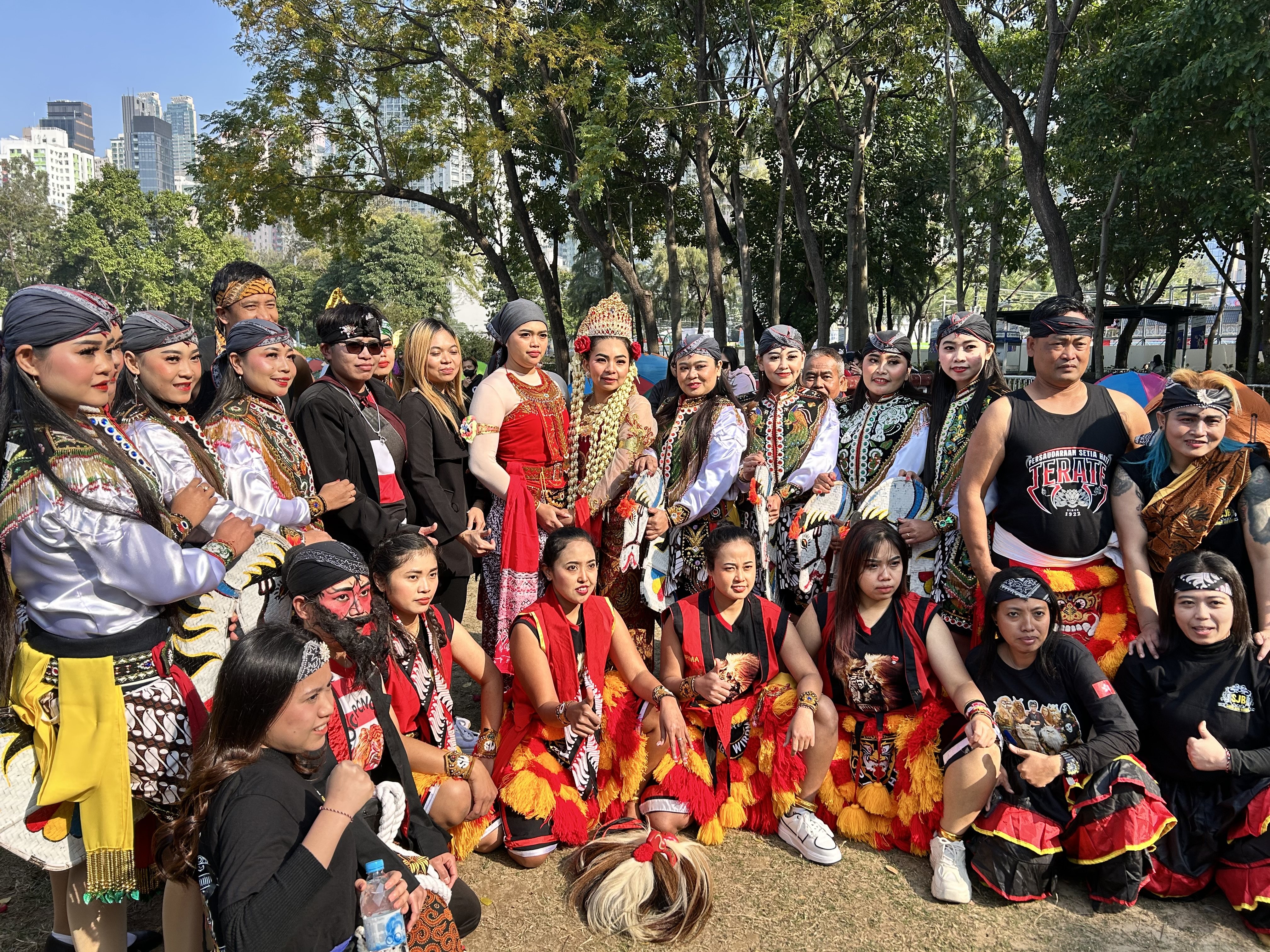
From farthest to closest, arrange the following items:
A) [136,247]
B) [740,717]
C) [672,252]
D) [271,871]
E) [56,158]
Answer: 1. [56,158]
2. [136,247]
3. [672,252]
4. [740,717]
5. [271,871]

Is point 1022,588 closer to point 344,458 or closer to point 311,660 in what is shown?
point 311,660

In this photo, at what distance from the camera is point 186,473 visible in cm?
277

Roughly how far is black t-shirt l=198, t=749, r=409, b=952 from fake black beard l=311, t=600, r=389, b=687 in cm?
73

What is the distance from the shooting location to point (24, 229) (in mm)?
51250

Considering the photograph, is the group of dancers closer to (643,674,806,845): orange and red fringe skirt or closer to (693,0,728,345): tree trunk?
(643,674,806,845): orange and red fringe skirt

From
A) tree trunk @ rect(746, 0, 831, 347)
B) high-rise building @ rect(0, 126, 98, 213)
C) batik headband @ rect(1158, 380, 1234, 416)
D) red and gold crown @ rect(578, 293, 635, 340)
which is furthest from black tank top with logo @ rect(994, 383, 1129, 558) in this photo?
high-rise building @ rect(0, 126, 98, 213)

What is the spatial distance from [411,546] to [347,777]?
1233mm

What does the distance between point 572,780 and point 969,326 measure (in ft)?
8.48

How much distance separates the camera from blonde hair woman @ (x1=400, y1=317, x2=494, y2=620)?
4.20m

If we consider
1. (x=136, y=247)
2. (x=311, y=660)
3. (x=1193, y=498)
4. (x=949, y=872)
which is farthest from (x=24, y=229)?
(x=1193, y=498)

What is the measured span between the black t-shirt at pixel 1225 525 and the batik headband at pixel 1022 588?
1.89ft

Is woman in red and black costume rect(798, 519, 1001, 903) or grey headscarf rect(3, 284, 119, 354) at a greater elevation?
grey headscarf rect(3, 284, 119, 354)

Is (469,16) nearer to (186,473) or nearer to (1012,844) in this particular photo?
(186,473)

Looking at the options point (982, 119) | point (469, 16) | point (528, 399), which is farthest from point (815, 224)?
point (528, 399)
